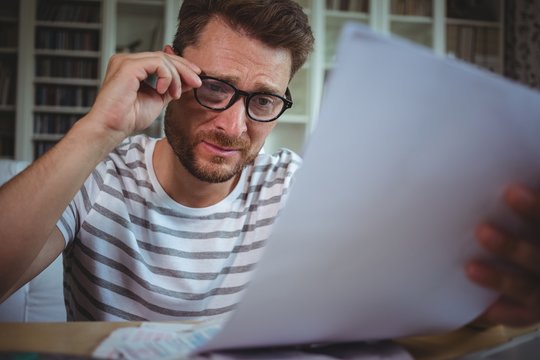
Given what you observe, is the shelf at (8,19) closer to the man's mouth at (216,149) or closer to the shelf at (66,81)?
the shelf at (66,81)

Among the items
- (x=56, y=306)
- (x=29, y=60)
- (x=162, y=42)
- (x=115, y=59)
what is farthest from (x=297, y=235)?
(x=29, y=60)

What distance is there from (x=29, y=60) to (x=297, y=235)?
379 cm

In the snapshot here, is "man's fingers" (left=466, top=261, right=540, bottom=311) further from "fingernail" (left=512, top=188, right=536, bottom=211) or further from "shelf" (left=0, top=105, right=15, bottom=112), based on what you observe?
"shelf" (left=0, top=105, right=15, bottom=112)

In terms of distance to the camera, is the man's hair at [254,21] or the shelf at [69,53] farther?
the shelf at [69,53]

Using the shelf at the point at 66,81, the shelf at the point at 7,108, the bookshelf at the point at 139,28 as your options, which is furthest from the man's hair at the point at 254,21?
the shelf at the point at 7,108

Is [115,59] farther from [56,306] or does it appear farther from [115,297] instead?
[56,306]

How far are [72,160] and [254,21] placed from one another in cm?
51

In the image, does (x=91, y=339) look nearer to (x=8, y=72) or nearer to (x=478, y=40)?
(x=8, y=72)

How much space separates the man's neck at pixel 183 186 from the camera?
3.58ft

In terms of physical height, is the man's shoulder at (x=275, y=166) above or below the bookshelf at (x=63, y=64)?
below

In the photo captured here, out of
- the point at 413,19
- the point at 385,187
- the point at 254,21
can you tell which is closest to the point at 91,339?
the point at 385,187

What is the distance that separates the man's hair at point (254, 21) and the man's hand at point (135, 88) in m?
0.20

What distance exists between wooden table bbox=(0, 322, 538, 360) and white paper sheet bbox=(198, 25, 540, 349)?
108 millimetres

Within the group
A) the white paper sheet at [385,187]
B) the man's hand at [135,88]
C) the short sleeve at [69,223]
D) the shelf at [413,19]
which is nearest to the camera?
the white paper sheet at [385,187]
